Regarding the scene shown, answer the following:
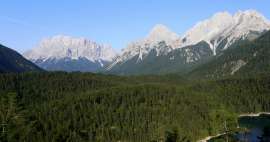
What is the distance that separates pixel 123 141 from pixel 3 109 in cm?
15256

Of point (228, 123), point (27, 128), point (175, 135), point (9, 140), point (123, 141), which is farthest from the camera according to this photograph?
point (123, 141)

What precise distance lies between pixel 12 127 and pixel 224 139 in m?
25.5

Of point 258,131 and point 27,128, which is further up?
point 27,128

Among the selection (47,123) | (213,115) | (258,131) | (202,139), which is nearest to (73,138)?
(47,123)

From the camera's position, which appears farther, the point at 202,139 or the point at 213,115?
the point at 202,139

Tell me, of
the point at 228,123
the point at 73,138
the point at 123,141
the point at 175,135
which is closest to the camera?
the point at 228,123

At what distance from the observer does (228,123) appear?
167 feet

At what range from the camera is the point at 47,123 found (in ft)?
650

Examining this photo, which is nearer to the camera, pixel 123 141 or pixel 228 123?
pixel 228 123

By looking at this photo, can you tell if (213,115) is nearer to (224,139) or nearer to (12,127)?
(224,139)

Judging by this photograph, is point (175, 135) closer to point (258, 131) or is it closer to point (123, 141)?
point (123, 141)

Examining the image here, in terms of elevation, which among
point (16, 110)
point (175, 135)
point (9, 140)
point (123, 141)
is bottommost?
point (123, 141)

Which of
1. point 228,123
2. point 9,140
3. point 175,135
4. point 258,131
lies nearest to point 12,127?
point 9,140

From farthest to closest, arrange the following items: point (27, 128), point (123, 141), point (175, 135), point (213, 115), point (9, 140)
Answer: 1. point (123, 141)
2. point (175, 135)
3. point (213, 115)
4. point (27, 128)
5. point (9, 140)
